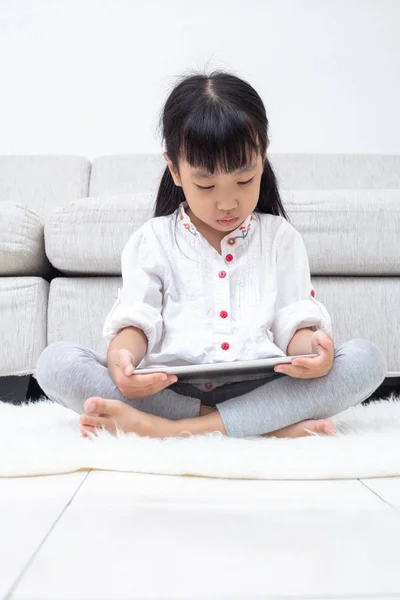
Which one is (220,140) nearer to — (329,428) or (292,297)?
(292,297)

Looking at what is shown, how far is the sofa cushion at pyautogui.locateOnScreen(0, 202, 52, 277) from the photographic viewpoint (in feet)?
4.44

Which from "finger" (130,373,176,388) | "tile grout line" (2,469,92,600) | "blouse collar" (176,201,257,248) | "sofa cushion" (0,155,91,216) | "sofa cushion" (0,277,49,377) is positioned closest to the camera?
"tile grout line" (2,469,92,600)

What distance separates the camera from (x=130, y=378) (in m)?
0.88

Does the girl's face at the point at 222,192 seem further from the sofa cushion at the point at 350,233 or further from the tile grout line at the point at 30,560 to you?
the tile grout line at the point at 30,560

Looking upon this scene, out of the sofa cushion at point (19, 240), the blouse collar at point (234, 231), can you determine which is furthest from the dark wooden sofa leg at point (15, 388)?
the blouse collar at point (234, 231)

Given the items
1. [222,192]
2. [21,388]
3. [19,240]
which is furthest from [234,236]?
[21,388]

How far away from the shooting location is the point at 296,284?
1.08m

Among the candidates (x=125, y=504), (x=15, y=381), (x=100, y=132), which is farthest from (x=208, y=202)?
(x=100, y=132)

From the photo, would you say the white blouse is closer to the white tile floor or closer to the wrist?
the wrist

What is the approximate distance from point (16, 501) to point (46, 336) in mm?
758

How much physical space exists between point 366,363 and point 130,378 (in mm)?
342

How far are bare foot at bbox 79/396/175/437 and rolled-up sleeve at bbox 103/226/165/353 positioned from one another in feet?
0.44

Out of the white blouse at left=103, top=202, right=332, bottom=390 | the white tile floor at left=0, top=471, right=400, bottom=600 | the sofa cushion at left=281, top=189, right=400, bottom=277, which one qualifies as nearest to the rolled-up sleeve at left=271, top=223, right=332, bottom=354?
the white blouse at left=103, top=202, right=332, bottom=390

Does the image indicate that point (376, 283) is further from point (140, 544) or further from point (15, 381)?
point (140, 544)
